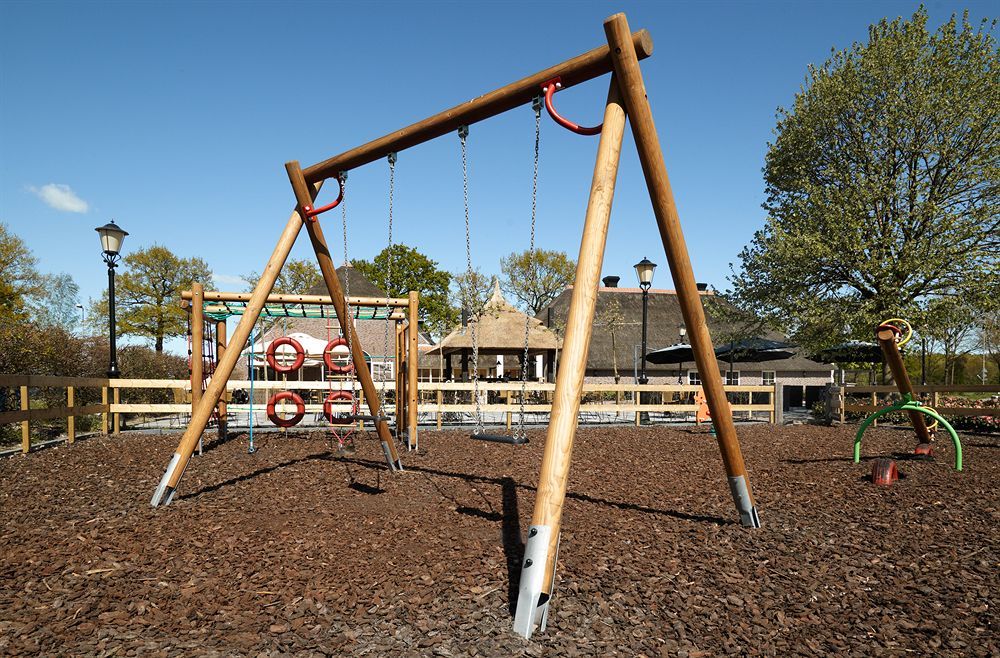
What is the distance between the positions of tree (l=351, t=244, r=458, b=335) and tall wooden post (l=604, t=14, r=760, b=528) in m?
38.4

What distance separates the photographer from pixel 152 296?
34.9 m

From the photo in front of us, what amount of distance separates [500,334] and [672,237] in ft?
53.0

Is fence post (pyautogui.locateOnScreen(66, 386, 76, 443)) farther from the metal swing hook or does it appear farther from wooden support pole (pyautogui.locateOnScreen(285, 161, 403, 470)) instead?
the metal swing hook

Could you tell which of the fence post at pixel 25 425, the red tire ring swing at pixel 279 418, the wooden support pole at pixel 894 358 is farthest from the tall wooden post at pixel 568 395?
the fence post at pixel 25 425

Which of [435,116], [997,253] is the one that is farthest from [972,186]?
[435,116]

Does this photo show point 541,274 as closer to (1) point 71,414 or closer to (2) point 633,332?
(2) point 633,332

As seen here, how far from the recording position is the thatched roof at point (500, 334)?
18859mm

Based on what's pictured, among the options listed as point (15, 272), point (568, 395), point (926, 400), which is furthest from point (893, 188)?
point (15, 272)

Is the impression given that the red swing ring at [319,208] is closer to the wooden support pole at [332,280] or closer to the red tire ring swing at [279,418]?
the wooden support pole at [332,280]

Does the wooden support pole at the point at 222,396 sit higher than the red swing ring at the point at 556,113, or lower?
lower

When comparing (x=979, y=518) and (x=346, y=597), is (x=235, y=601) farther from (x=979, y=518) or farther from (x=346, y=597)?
(x=979, y=518)

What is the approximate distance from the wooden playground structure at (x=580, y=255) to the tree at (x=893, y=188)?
13409 millimetres

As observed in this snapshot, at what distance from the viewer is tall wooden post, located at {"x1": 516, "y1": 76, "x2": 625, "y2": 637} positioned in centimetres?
305

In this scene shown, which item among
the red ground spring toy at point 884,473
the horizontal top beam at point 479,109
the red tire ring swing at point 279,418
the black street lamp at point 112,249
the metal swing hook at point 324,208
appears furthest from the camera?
the black street lamp at point 112,249
